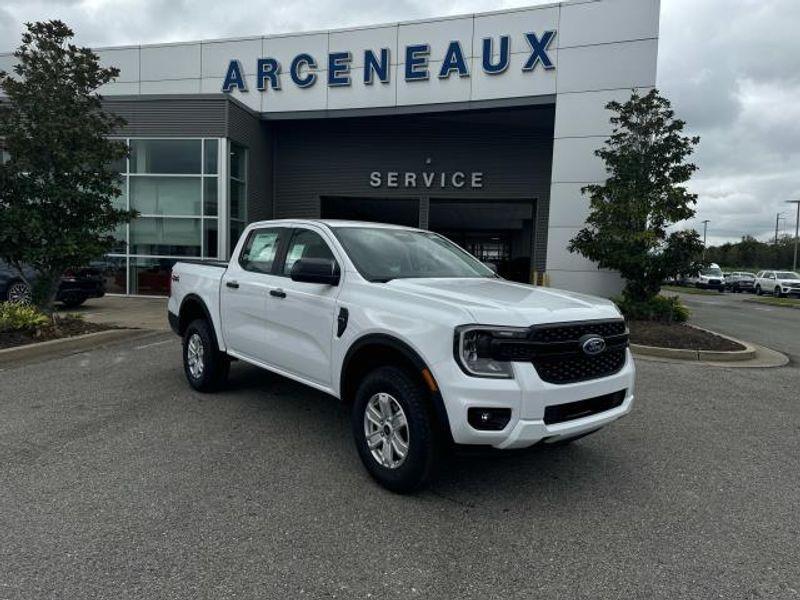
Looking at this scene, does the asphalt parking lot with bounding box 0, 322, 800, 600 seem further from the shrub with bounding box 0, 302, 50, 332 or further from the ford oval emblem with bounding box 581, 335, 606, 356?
the shrub with bounding box 0, 302, 50, 332

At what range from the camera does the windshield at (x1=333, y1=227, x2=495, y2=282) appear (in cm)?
436

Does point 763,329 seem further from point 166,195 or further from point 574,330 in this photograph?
point 166,195

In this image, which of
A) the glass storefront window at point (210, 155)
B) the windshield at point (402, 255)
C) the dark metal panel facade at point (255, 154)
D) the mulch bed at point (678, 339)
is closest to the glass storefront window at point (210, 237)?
the glass storefront window at point (210, 155)

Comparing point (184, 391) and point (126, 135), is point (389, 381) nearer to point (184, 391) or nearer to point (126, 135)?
point (184, 391)

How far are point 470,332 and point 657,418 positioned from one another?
10.6ft

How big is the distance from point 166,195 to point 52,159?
321 inches

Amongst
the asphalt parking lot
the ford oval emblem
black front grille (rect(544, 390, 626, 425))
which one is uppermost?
the ford oval emblem

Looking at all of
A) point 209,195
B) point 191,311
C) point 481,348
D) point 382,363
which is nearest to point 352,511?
point 382,363

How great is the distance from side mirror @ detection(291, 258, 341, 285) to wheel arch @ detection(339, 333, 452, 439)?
54 cm

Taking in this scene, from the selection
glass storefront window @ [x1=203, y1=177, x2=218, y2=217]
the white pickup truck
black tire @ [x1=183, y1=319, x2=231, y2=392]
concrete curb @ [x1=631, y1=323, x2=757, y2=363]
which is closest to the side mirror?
the white pickup truck

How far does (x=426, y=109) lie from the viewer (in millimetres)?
17266

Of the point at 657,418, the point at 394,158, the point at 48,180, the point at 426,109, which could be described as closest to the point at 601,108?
the point at 426,109

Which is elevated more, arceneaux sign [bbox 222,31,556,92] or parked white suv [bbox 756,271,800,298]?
arceneaux sign [bbox 222,31,556,92]

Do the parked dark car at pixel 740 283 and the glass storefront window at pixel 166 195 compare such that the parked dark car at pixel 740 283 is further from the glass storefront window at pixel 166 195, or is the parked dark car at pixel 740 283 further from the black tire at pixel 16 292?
the black tire at pixel 16 292
